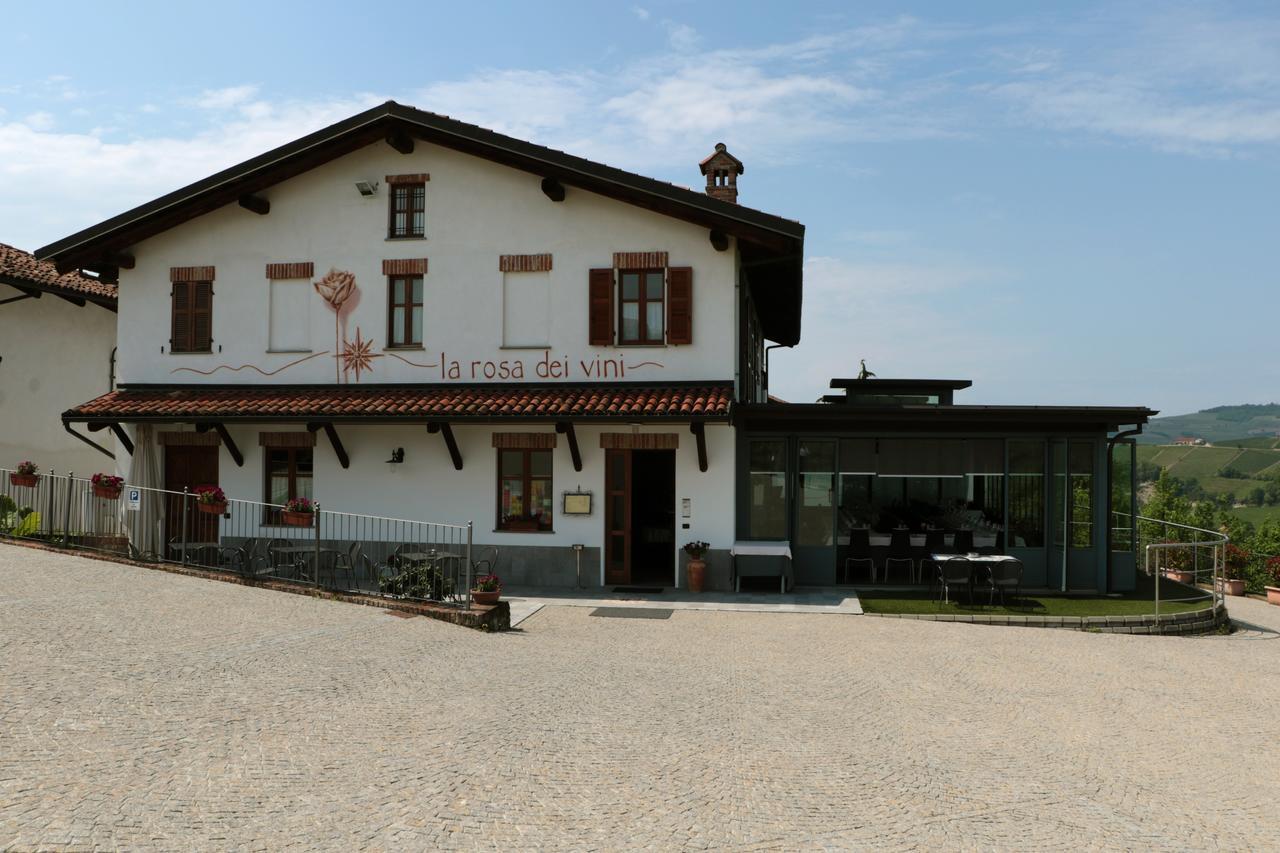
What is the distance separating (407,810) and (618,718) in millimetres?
2421

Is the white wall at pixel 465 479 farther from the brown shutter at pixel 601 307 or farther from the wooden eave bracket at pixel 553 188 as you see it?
the wooden eave bracket at pixel 553 188

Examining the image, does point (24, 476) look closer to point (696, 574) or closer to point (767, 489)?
point (696, 574)

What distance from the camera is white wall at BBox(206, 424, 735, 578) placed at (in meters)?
15.2

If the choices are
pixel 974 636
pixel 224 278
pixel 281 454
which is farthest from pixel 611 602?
pixel 224 278

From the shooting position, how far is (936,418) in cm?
1546

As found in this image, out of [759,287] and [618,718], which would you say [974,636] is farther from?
[759,287]

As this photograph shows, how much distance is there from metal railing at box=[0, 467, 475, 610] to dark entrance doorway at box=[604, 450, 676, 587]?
2.40 m

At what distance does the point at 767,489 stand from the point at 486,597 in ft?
19.2

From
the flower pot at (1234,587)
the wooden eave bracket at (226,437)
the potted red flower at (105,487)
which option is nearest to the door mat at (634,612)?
the wooden eave bracket at (226,437)

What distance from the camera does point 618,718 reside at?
7434 millimetres

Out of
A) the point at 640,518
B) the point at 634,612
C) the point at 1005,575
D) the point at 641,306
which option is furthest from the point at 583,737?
the point at 640,518

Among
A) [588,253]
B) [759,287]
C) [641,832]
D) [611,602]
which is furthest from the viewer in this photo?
[759,287]

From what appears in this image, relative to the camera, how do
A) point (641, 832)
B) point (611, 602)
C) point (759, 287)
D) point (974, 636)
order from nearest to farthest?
point (641, 832) < point (974, 636) < point (611, 602) < point (759, 287)

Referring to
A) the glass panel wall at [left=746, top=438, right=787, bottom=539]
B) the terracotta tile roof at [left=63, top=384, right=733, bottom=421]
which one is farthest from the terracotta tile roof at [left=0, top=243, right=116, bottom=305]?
the glass panel wall at [left=746, top=438, right=787, bottom=539]
